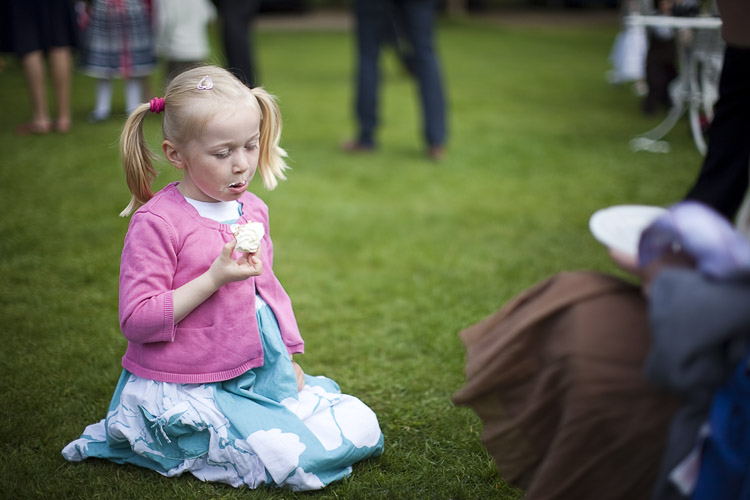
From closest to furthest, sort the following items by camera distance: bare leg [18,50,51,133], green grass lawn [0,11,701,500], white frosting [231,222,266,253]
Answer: white frosting [231,222,266,253]
green grass lawn [0,11,701,500]
bare leg [18,50,51,133]

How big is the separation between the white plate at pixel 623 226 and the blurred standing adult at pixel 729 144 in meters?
1.26

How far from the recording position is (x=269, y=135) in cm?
200

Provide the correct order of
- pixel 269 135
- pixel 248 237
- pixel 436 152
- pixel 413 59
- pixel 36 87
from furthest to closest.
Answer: pixel 36 87
pixel 436 152
pixel 413 59
pixel 269 135
pixel 248 237

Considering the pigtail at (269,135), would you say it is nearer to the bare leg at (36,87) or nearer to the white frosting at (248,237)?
the white frosting at (248,237)

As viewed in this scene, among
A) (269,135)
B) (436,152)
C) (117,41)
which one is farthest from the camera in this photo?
(117,41)

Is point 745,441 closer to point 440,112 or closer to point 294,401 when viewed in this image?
point 294,401

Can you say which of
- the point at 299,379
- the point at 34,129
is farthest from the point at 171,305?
the point at 34,129

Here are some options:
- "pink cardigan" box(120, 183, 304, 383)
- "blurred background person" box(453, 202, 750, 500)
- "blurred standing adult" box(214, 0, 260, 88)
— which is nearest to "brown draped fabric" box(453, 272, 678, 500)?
"blurred background person" box(453, 202, 750, 500)

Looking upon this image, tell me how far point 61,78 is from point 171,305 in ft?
16.1

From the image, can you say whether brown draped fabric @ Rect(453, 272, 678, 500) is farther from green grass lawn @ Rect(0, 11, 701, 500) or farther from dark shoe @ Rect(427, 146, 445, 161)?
dark shoe @ Rect(427, 146, 445, 161)

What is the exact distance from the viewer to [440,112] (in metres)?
5.31

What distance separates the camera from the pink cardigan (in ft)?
5.77

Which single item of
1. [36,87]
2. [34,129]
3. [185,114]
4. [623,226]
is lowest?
[34,129]

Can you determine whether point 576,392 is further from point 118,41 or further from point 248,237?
point 118,41
